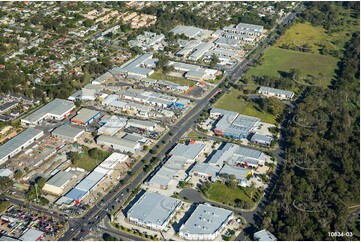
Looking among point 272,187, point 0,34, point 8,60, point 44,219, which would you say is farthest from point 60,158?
point 0,34

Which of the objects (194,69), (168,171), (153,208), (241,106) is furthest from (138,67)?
(153,208)

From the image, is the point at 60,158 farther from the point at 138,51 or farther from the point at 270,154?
the point at 138,51

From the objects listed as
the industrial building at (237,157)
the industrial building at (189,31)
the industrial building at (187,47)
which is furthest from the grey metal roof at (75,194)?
the industrial building at (189,31)

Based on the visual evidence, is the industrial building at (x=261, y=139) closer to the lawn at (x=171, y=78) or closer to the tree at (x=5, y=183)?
the lawn at (x=171, y=78)

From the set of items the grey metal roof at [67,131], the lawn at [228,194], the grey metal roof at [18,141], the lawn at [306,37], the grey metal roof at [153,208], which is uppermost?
the grey metal roof at [18,141]

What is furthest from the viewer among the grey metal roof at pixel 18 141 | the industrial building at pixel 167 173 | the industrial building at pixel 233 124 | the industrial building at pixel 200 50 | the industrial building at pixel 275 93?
the industrial building at pixel 200 50

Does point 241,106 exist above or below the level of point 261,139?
below

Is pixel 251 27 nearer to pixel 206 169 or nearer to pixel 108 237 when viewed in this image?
pixel 206 169

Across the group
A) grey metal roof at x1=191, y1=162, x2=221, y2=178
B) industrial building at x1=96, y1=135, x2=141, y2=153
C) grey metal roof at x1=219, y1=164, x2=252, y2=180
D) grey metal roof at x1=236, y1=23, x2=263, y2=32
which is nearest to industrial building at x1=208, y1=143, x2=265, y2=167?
grey metal roof at x1=191, y1=162, x2=221, y2=178
